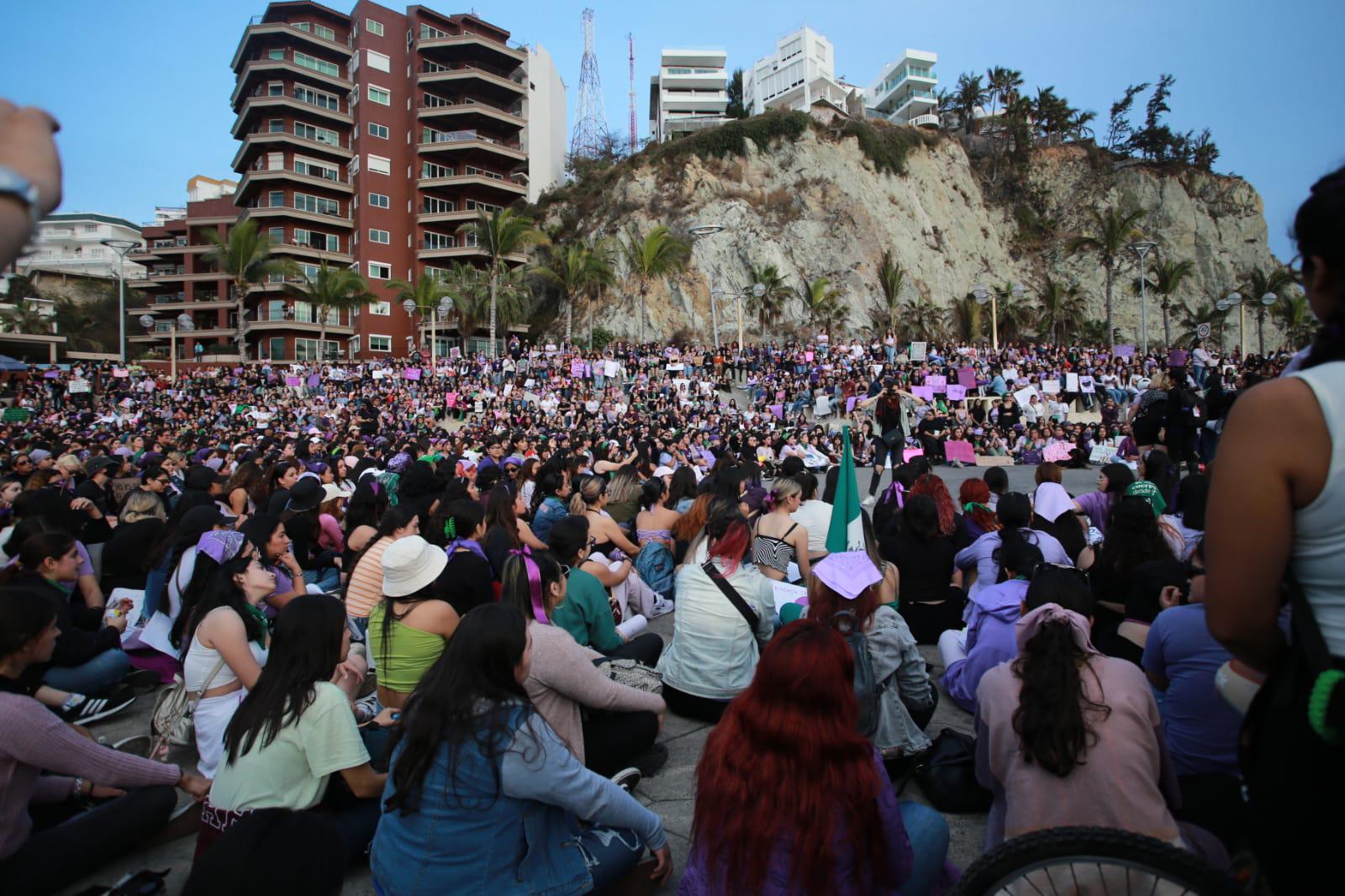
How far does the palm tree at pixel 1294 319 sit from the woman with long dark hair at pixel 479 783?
61008 millimetres

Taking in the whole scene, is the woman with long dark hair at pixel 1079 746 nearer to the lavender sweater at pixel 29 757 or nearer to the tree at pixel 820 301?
the lavender sweater at pixel 29 757

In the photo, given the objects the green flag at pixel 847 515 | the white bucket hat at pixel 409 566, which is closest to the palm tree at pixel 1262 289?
the green flag at pixel 847 515

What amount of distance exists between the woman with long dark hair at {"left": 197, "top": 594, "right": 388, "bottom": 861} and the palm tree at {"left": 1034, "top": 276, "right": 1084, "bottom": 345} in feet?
184

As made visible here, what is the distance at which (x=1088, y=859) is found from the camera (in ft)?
5.98

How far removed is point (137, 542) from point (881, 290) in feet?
174

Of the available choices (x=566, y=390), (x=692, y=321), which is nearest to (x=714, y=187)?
(x=692, y=321)

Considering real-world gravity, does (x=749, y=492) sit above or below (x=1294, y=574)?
below

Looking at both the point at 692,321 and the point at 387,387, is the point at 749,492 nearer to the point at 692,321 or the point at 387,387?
the point at 387,387

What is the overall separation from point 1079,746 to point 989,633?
180cm

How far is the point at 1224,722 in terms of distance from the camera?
3.03 metres

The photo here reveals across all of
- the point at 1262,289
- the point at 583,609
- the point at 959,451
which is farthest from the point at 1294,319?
the point at 583,609

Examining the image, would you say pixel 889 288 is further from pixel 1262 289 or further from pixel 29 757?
pixel 29 757

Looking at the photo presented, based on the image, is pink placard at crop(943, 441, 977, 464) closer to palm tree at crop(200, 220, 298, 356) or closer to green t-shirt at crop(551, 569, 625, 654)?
green t-shirt at crop(551, 569, 625, 654)

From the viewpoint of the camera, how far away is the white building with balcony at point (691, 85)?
8488 centimetres
